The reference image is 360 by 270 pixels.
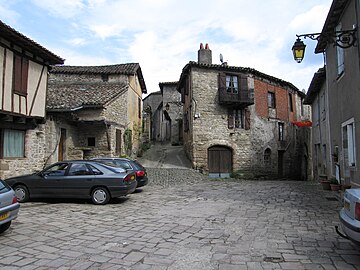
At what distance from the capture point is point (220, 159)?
2052 centimetres

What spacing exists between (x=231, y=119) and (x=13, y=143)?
13803 millimetres

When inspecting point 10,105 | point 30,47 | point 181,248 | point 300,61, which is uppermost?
point 30,47

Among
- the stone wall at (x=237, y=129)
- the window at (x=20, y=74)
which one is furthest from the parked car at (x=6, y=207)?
the stone wall at (x=237, y=129)

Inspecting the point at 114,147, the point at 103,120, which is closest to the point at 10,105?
the point at 103,120

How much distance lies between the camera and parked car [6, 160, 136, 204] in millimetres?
8867

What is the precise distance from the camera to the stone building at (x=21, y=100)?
10.5 meters

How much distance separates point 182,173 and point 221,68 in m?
7.97

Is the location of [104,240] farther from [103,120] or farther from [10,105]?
[103,120]

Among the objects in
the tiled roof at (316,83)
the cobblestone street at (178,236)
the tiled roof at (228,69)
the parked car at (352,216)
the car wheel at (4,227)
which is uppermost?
the tiled roof at (228,69)

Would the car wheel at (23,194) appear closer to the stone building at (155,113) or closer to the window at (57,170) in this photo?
the window at (57,170)

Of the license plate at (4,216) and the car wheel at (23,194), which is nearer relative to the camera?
the license plate at (4,216)

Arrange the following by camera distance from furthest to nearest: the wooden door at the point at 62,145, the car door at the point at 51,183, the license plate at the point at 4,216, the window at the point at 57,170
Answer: the wooden door at the point at 62,145 < the window at the point at 57,170 < the car door at the point at 51,183 < the license plate at the point at 4,216

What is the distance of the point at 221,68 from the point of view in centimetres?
2045

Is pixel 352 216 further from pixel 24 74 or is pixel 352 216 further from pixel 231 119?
pixel 231 119
